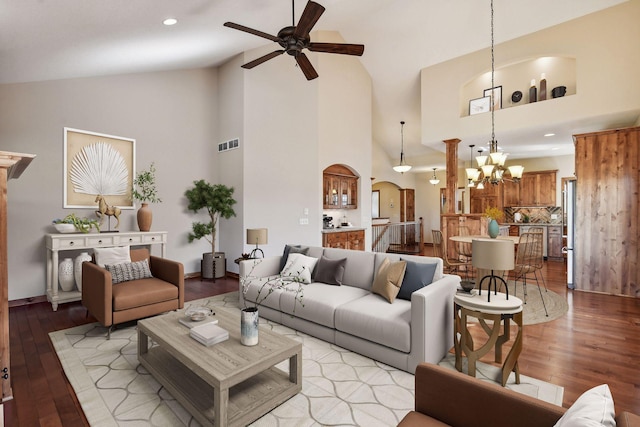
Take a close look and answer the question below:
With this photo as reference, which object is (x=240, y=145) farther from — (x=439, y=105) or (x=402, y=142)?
(x=402, y=142)

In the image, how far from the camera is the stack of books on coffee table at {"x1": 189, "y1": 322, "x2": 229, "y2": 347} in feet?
7.08

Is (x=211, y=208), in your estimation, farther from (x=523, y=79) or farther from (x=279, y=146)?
(x=523, y=79)

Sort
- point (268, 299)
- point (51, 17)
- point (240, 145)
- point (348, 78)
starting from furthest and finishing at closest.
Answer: point (348, 78) → point (240, 145) → point (268, 299) → point (51, 17)

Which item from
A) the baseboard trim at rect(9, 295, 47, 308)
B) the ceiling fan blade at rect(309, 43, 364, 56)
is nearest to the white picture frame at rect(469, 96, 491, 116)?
the ceiling fan blade at rect(309, 43, 364, 56)

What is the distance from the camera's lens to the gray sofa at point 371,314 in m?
2.46

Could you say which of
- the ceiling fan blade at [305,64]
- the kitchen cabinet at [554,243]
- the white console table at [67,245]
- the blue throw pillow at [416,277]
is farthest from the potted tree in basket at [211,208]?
the kitchen cabinet at [554,243]

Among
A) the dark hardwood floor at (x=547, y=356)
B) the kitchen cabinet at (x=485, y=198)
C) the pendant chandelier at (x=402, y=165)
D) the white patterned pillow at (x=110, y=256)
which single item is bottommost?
the dark hardwood floor at (x=547, y=356)

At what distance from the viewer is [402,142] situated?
942 centimetres

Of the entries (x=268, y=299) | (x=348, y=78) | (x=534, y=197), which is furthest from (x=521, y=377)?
(x=534, y=197)

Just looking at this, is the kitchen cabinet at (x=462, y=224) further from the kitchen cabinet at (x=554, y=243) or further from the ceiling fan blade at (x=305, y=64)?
the ceiling fan blade at (x=305, y=64)

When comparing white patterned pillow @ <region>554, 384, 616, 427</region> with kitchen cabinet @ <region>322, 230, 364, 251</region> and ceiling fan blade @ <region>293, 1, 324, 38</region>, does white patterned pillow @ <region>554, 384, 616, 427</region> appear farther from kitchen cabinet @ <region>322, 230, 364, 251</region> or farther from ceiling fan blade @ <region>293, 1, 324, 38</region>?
kitchen cabinet @ <region>322, 230, 364, 251</region>

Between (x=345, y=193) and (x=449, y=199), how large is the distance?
2.29m

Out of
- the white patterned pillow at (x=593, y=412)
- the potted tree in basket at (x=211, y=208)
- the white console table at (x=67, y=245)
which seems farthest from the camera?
the potted tree in basket at (x=211, y=208)

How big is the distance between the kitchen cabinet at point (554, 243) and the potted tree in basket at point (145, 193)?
31.1ft
